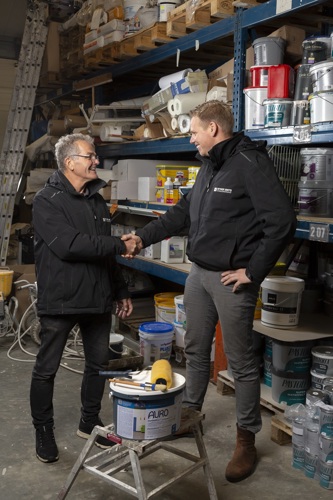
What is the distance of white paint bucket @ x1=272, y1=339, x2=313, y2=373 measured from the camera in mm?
3369

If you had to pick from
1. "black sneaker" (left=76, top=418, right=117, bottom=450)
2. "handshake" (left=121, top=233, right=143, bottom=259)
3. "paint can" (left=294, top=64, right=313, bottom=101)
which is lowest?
"black sneaker" (left=76, top=418, right=117, bottom=450)

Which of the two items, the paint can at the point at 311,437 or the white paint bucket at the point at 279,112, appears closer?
the paint can at the point at 311,437

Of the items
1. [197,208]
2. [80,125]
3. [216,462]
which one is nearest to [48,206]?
[197,208]

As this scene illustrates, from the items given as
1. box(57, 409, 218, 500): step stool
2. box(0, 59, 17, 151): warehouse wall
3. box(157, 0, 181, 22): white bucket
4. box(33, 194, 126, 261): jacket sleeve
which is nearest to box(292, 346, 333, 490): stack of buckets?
box(57, 409, 218, 500): step stool

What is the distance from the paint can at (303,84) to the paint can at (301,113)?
5 centimetres

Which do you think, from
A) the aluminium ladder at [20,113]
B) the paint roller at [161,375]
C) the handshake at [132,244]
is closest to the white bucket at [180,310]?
the handshake at [132,244]

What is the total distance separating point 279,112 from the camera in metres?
3.29

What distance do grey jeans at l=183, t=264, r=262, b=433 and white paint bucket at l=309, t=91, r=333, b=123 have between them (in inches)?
38.0

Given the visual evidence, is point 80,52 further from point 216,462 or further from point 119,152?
point 216,462

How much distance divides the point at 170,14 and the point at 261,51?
1.18 metres

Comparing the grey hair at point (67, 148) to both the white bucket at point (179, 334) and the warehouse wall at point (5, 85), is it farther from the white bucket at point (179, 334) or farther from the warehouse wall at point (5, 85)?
the warehouse wall at point (5, 85)

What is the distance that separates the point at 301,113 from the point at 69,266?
155cm

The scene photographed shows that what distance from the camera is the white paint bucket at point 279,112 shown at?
328cm

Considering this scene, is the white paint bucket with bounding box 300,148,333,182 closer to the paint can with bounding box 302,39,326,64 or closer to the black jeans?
the paint can with bounding box 302,39,326,64
